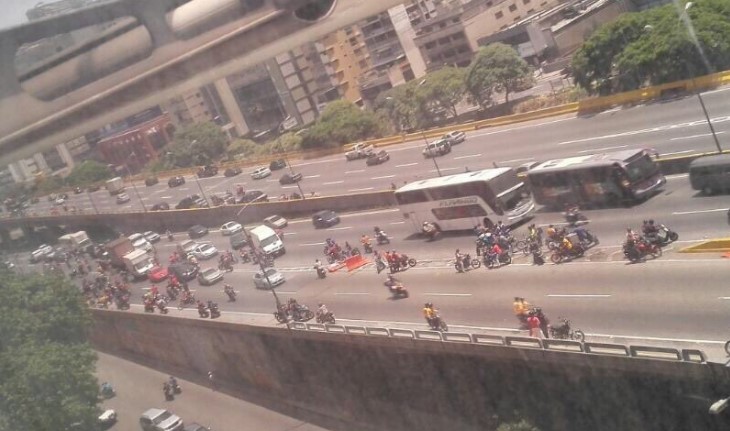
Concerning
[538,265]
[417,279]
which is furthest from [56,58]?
[417,279]

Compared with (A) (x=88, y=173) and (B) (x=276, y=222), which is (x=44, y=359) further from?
(A) (x=88, y=173)

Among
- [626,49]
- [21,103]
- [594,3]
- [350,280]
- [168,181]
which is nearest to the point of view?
[21,103]

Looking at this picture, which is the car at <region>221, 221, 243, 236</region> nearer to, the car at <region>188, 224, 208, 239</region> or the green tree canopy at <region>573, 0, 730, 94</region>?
the car at <region>188, 224, 208, 239</region>

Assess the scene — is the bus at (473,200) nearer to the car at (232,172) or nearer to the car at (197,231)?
the car at (197,231)

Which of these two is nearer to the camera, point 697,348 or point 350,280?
point 697,348

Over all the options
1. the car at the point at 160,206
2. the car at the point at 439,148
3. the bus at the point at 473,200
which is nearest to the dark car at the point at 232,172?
the car at the point at 160,206

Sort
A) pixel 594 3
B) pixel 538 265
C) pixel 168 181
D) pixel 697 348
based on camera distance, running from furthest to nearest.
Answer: pixel 168 181, pixel 594 3, pixel 538 265, pixel 697 348

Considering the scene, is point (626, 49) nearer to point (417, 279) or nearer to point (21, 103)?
point (417, 279)
